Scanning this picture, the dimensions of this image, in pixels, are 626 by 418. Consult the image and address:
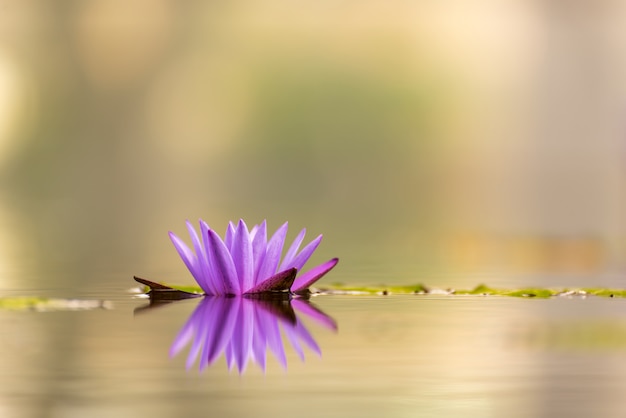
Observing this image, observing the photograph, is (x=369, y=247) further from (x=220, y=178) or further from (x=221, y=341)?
(x=220, y=178)

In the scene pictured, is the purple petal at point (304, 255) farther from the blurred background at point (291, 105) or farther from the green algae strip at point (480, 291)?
the blurred background at point (291, 105)

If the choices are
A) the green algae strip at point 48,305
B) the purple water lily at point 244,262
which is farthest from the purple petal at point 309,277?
the green algae strip at point 48,305

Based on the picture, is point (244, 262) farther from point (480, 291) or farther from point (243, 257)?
point (480, 291)

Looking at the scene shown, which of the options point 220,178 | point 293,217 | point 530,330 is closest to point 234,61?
point 220,178

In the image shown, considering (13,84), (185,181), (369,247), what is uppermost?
(13,84)

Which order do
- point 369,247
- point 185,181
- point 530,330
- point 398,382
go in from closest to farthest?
point 398,382, point 530,330, point 369,247, point 185,181

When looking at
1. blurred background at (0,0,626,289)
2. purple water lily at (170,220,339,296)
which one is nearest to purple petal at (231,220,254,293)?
purple water lily at (170,220,339,296)
